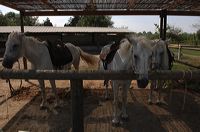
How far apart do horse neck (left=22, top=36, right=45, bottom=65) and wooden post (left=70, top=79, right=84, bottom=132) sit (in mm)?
2967

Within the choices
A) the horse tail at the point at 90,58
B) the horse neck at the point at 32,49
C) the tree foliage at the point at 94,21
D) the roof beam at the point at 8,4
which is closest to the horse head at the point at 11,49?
Result: the horse neck at the point at 32,49

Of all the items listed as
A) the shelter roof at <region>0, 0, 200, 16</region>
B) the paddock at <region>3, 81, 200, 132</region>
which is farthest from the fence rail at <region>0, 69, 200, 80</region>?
the shelter roof at <region>0, 0, 200, 16</region>

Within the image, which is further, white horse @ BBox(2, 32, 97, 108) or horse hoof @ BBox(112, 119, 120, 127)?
white horse @ BBox(2, 32, 97, 108)

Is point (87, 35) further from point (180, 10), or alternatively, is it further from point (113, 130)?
point (113, 130)

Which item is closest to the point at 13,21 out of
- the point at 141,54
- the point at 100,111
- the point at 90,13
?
the point at 90,13

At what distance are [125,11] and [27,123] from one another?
16.7 ft

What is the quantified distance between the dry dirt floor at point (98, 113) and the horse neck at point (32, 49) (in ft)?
3.59

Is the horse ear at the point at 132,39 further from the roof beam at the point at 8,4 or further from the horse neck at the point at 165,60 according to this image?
the roof beam at the point at 8,4

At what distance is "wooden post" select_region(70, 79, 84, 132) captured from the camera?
2.62 meters

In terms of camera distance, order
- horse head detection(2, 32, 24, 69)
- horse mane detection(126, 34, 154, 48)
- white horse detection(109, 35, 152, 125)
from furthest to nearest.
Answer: horse head detection(2, 32, 24, 69)
horse mane detection(126, 34, 154, 48)
white horse detection(109, 35, 152, 125)

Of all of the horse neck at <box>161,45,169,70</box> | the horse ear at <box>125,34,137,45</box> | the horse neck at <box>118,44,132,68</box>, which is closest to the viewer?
Result: the horse ear at <box>125,34,137,45</box>

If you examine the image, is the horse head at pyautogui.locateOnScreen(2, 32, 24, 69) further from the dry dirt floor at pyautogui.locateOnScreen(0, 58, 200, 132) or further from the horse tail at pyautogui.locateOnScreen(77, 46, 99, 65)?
the horse tail at pyautogui.locateOnScreen(77, 46, 99, 65)

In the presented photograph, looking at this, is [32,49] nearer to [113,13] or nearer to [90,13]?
[90,13]

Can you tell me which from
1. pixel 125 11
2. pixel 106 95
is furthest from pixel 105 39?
pixel 106 95
